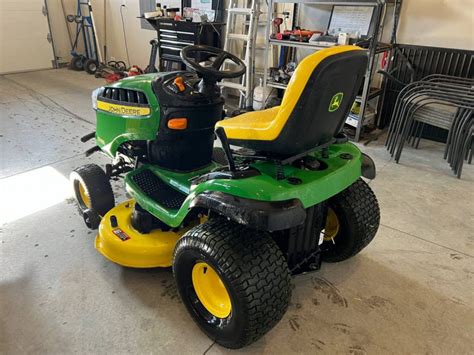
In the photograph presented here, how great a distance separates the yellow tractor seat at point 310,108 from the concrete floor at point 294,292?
0.72 metres

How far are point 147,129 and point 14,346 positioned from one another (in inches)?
39.1

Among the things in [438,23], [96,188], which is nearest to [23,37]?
[96,188]

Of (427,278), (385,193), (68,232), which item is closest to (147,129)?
(68,232)

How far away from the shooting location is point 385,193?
2.54 m

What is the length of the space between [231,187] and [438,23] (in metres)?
3.05

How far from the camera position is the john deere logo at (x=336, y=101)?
1.23 m

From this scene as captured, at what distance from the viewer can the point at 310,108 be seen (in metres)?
1.15

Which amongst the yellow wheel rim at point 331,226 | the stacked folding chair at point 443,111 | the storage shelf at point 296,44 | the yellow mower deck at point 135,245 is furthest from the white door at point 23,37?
the yellow wheel rim at point 331,226

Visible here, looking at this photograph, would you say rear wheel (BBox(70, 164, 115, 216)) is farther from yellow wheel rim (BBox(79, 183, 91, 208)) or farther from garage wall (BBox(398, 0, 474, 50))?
garage wall (BBox(398, 0, 474, 50))

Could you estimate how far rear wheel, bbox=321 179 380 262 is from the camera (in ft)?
5.42

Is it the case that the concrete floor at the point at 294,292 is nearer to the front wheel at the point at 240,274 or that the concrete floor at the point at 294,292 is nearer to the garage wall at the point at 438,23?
the front wheel at the point at 240,274

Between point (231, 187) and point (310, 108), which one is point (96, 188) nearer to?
point (231, 187)

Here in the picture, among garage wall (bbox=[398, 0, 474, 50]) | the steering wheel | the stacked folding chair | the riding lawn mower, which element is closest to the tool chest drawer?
garage wall (bbox=[398, 0, 474, 50])

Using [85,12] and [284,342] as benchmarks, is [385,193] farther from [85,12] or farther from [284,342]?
[85,12]
